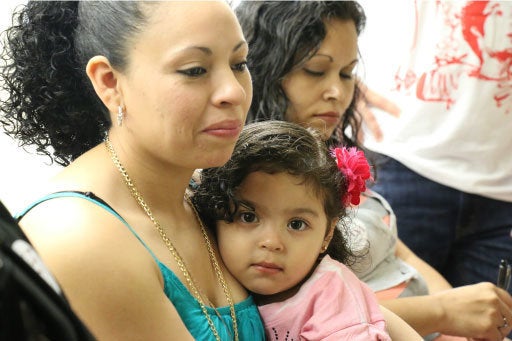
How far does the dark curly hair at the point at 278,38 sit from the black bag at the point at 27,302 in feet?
3.97

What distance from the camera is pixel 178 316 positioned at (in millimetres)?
1058

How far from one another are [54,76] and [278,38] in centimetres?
77

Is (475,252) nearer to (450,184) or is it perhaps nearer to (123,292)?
(450,184)

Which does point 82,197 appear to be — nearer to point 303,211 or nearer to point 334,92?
point 303,211

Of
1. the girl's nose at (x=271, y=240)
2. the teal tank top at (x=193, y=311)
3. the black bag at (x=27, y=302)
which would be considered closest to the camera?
the black bag at (x=27, y=302)

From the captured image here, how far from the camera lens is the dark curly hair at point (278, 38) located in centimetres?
184

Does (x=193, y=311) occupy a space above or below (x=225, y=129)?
below

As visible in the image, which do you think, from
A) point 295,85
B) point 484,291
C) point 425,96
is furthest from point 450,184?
point 295,85

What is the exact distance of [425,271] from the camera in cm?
206

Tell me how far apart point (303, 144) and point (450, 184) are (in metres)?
1.01

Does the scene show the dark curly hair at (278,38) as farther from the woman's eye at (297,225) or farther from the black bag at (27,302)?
the black bag at (27,302)

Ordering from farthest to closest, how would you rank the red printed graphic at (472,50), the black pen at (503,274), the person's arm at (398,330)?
the red printed graphic at (472,50) < the black pen at (503,274) < the person's arm at (398,330)

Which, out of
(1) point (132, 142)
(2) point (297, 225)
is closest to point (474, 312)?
(2) point (297, 225)

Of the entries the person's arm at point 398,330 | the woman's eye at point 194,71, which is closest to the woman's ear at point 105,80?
the woman's eye at point 194,71
